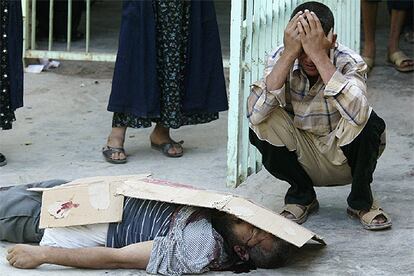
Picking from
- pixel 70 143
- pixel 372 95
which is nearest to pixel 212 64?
pixel 70 143

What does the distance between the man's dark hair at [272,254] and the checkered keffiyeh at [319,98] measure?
1.84 feet

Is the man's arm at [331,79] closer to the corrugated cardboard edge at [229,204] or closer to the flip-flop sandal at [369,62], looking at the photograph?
the corrugated cardboard edge at [229,204]

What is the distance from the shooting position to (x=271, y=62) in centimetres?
412

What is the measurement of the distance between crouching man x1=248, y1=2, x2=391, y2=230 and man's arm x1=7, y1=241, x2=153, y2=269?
0.74 m

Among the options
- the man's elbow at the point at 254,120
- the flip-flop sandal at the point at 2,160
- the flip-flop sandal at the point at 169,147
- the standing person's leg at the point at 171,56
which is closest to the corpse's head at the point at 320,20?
the man's elbow at the point at 254,120

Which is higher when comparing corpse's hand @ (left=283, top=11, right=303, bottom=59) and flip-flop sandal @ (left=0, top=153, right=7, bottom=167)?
corpse's hand @ (left=283, top=11, right=303, bottom=59)

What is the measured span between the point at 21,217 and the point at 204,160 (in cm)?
145

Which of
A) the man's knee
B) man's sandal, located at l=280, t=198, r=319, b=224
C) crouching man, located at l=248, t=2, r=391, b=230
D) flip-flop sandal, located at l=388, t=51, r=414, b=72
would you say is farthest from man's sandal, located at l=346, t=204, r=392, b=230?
flip-flop sandal, located at l=388, t=51, r=414, b=72

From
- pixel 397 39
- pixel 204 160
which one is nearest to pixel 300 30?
pixel 204 160

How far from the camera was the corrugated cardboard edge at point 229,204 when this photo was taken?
3672mm

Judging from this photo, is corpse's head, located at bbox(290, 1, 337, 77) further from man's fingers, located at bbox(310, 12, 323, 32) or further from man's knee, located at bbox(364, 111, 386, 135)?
man's knee, located at bbox(364, 111, 386, 135)

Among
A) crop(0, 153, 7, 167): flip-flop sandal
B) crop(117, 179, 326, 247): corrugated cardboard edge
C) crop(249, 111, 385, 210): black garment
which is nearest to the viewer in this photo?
crop(117, 179, 326, 247): corrugated cardboard edge

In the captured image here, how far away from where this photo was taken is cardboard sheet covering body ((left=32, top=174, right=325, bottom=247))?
145 inches

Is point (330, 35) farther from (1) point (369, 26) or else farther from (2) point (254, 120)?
(1) point (369, 26)
